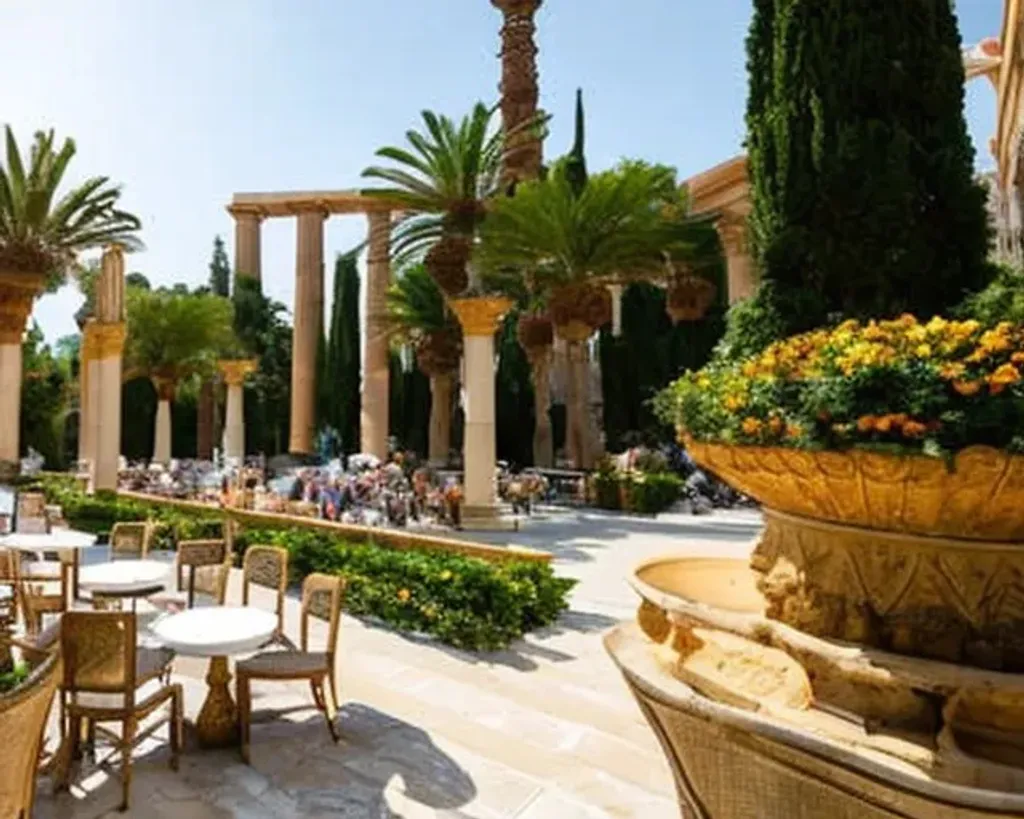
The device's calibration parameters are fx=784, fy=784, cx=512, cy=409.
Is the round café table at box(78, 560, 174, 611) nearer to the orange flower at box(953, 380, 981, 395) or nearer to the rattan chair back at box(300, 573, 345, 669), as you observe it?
the rattan chair back at box(300, 573, 345, 669)

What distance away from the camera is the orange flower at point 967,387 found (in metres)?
2.92

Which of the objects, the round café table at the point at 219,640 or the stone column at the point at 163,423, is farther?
the stone column at the point at 163,423

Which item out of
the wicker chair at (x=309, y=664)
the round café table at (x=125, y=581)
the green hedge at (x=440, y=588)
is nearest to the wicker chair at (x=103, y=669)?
the wicker chair at (x=309, y=664)

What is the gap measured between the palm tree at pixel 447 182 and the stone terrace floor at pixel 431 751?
11312 millimetres

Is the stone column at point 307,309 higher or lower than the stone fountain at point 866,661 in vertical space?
higher

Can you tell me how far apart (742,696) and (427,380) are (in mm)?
29927

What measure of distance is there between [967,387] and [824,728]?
1514 millimetres

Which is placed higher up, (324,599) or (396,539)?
(324,599)

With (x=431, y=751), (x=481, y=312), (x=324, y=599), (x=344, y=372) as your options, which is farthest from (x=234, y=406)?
(x=431, y=751)

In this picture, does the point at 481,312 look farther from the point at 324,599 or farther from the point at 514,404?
the point at 514,404

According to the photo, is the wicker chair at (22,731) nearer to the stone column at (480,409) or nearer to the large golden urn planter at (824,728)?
the large golden urn planter at (824,728)

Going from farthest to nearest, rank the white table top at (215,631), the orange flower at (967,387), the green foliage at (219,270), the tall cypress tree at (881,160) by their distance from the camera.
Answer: the green foliage at (219,270) < the tall cypress tree at (881,160) < the white table top at (215,631) < the orange flower at (967,387)

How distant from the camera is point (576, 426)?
21297mm

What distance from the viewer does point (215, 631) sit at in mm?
4578
